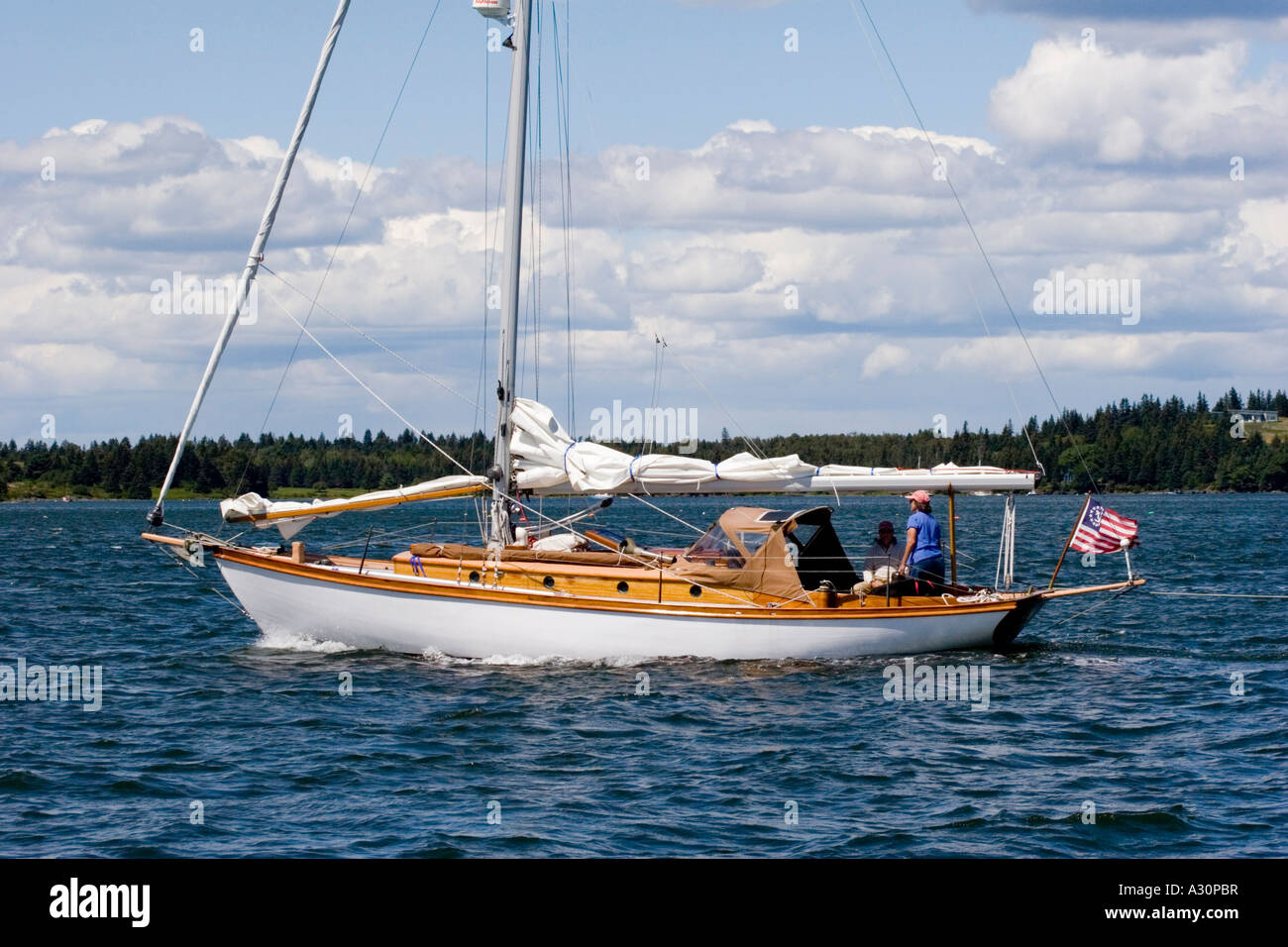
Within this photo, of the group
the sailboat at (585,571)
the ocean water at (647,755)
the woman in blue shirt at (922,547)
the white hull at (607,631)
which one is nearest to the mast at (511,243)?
the sailboat at (585,571)

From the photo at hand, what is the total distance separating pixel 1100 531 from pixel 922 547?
288 cm

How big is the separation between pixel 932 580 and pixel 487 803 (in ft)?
34.4

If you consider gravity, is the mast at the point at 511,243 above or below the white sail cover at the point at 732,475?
above

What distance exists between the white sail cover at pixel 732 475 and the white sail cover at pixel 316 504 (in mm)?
1238

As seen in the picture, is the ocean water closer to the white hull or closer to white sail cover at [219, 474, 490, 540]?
the white hull

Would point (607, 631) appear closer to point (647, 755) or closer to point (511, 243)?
point (647, 755)

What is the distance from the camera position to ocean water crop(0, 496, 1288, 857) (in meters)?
14.2

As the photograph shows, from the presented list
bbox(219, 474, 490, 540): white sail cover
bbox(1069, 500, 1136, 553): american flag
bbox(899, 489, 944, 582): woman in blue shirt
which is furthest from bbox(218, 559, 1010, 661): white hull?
bbox(1069, 500, 1136, 553): american flag

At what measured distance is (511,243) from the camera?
24266mm

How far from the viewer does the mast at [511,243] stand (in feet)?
79.3

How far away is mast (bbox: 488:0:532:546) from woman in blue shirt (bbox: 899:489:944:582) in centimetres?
699

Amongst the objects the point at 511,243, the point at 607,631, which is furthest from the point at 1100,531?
the point at 511,243

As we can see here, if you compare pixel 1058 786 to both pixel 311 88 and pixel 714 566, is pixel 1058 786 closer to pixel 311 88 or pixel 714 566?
pixel 714 566

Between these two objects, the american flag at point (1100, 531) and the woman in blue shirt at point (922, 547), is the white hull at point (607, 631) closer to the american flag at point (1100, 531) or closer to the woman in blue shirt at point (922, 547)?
the woman in blue shirt at point (922, 547)
